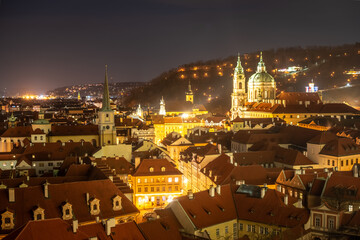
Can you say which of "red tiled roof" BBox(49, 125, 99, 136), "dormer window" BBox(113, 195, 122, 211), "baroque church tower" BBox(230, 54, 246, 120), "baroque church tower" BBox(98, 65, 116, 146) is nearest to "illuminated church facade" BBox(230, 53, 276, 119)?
"baroque church tower" BBox(230, 54, 246, 120)

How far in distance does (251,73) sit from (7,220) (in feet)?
361

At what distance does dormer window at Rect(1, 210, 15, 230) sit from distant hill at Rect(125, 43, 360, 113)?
269 feet

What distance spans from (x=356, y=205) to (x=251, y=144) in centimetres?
2005

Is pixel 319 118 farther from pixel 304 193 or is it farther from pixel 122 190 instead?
pixel 122 190

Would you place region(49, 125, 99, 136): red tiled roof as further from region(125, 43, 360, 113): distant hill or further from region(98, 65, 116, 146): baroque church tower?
region(125, 43, 360, 113): distant hill

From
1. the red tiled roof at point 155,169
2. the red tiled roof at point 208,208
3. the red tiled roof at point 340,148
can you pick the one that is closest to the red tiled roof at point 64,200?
the red tiled roof at point 208,208

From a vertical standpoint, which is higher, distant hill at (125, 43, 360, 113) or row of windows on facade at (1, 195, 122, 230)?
distant hill at (125, 43, 360, 113)

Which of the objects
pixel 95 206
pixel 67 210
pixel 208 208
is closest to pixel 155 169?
pixel 208 208

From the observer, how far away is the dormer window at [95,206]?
19297mm

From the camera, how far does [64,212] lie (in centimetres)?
1842

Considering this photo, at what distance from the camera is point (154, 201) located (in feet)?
100

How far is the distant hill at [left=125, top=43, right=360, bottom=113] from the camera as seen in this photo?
352 feet

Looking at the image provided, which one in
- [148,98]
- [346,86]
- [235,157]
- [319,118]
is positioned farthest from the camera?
[148,98]

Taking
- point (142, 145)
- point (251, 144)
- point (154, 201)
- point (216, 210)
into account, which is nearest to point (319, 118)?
point (251, 144)
